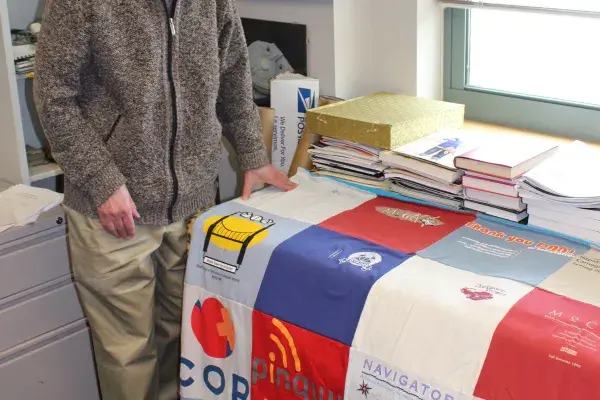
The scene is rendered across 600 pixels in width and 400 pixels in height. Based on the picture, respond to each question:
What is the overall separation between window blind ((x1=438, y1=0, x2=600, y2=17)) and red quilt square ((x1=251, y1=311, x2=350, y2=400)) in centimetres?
107

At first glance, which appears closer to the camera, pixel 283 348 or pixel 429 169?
pixel 283 348

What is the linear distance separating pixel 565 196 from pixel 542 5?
2.38ft

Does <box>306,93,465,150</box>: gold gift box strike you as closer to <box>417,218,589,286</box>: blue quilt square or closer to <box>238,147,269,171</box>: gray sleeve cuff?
<box>238,147,269,171</box>: gray sleeve cuff

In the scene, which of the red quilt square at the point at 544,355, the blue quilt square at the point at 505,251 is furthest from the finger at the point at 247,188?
the red quilt square at the point at 544,355

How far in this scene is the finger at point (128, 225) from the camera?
1652 mm

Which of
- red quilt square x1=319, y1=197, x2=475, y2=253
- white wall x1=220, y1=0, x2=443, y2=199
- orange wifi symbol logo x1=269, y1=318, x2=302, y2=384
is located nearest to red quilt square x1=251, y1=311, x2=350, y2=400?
orange wifi symbol logo x1=269, y1=318, x2=302, y2=384

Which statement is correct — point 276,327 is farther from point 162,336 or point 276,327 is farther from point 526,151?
point 526,151

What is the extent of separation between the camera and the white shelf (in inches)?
87.8

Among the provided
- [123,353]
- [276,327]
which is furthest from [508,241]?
[123,353]

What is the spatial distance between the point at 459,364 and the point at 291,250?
1.41ft

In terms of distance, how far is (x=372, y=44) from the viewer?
2.24 metres

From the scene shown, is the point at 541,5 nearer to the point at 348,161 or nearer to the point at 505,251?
the point at 348,161

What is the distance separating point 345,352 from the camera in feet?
4.75

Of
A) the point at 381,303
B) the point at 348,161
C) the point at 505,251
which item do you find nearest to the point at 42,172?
the point at 348,161
